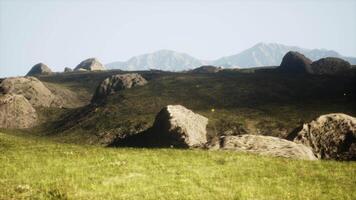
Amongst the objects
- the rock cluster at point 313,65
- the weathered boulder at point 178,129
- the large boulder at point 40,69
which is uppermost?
the rock cluster at point 313,65

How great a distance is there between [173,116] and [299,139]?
42.7ft

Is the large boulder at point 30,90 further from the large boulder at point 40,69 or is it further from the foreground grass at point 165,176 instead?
the large boulder at point 40,69

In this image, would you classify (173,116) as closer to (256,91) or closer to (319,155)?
(319,155)

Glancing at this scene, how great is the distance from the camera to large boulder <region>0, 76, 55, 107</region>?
78.4 meters

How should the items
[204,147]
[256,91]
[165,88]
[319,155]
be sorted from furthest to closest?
1. [165,88]
2. [256,91]
3. [319,155]
4. [204,147]

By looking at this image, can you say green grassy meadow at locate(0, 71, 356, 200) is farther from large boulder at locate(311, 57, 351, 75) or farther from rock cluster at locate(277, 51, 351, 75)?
rock cluster at locate(277, 51, 351, 75)

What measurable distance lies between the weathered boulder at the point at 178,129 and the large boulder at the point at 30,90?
38983mm

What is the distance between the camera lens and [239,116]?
181ft

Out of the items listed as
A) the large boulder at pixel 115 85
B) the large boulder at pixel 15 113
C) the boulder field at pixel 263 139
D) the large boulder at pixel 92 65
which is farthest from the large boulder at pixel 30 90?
the large boulder at pixel 92 65

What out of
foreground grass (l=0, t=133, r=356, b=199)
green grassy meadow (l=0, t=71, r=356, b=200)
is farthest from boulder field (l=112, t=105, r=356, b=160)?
foreground grass (l=0, t=133, r=356, b=199)

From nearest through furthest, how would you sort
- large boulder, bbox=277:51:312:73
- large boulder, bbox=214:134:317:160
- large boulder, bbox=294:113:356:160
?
large boulder, bbox=214:134:317:160 < large boulder, bbox=294:113:356:160 < large boulder, bbox=277:51:312:73

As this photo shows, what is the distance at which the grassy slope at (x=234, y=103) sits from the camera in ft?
176

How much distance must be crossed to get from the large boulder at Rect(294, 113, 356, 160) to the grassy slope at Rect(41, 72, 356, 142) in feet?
37.1

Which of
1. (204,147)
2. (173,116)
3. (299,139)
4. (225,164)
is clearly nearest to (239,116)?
(173,116)
